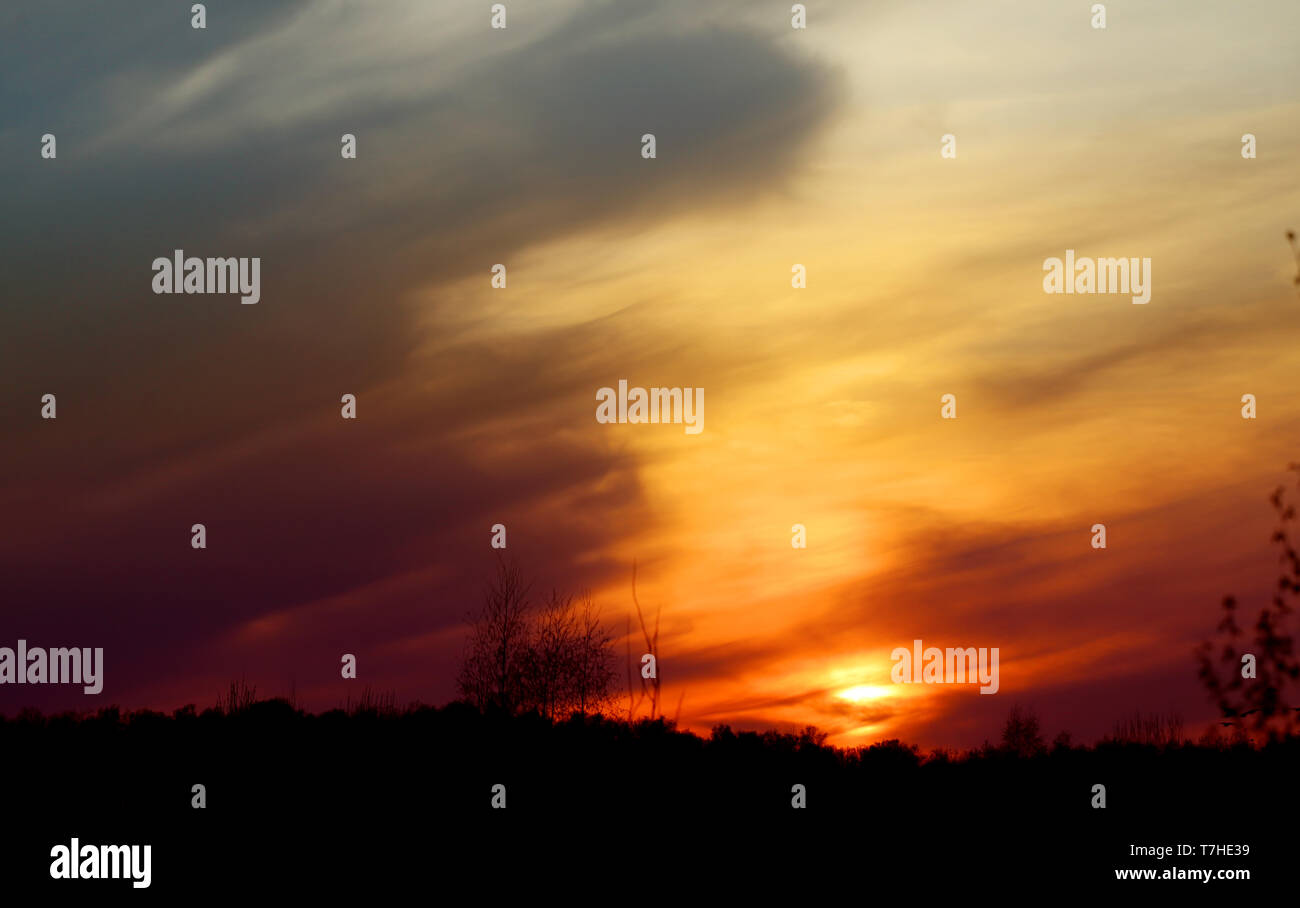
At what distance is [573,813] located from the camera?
63.7ft

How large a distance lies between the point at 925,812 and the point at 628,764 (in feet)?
17.0

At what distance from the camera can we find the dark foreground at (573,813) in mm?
17219

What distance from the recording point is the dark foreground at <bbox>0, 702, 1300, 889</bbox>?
678 inches

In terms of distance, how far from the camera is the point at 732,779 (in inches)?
866

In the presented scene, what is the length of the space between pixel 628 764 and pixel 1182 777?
9.84 metres
